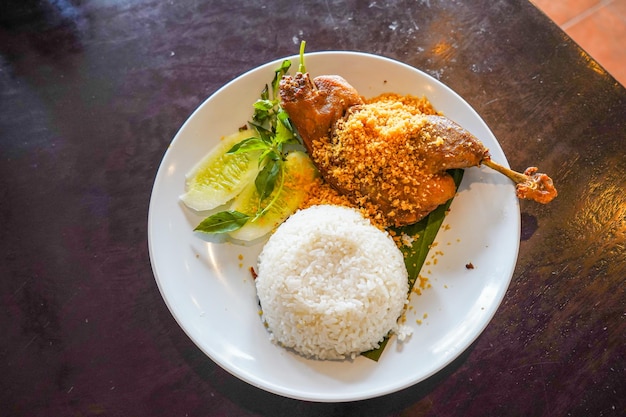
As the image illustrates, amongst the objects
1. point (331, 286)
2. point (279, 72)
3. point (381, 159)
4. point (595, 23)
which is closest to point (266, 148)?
point (279, 72)

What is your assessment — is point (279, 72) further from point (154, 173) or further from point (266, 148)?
point (154, 173)

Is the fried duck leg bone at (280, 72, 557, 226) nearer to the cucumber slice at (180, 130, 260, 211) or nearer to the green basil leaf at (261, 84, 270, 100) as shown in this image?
the green basil leaf at (261, 84, 270, 100)

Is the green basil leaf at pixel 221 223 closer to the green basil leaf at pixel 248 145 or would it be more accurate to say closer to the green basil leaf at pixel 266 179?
the green basil leaf at pixel 266 179

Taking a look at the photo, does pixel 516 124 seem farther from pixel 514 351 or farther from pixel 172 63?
pixel 172 63

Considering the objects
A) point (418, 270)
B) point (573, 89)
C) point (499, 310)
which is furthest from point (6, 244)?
point (573, 89)

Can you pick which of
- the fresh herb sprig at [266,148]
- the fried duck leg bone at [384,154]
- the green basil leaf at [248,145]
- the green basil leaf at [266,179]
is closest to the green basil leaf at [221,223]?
the fresh herb sprig at [266,148]

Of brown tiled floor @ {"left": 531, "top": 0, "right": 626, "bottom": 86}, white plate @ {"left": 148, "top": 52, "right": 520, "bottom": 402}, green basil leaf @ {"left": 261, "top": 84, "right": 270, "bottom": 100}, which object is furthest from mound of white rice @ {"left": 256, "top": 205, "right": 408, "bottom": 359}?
Answer: brown tiled floor @ {"left": 531, "top": 0, "right": 626, "bottom": 86}
